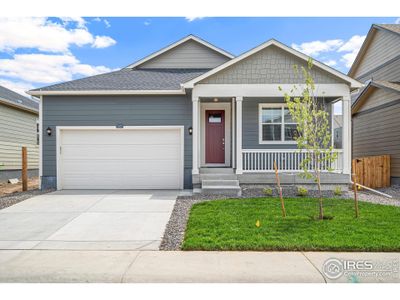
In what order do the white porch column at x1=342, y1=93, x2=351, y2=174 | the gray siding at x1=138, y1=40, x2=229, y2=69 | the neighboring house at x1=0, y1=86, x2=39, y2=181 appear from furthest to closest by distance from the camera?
1. the neighboring house at x1=0, y1=86, x2=39, y2=181
2. the gray siding at x1=138, y1=40, x2=229, y2=69
3. the white porch column at x1=342, y1=93, x2=351, y2=174

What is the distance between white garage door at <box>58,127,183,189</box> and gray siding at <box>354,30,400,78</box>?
11.4 m

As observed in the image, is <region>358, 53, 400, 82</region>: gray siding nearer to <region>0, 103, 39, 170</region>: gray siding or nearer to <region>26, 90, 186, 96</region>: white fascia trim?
<region>26, 90, 186, 96</region>: white fascia trim

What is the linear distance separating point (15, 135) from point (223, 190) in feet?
38.3

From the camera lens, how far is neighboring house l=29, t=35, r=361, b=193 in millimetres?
A: 10023

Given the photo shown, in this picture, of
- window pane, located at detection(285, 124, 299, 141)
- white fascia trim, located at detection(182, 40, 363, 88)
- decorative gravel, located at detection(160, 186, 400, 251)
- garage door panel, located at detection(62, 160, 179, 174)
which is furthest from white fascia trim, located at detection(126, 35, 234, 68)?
decorative gravel, located at detection(160, 186, 400, 251)

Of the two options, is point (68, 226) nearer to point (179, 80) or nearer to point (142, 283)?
point (142, 283)

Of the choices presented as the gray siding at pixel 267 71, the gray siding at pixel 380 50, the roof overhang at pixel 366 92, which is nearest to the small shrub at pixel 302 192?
the gray siding at pixel 267 71

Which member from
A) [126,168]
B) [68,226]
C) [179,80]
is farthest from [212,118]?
[68,226]

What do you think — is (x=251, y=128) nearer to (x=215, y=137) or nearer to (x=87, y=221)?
(x=215, y=137)

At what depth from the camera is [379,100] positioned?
13312 mm

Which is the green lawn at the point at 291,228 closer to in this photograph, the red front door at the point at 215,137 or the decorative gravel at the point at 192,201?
the decorative gravel at the point at 192,201

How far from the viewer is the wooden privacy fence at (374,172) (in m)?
12.1

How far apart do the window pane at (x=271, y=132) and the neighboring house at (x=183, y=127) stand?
4 cm

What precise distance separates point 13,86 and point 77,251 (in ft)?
59.1
